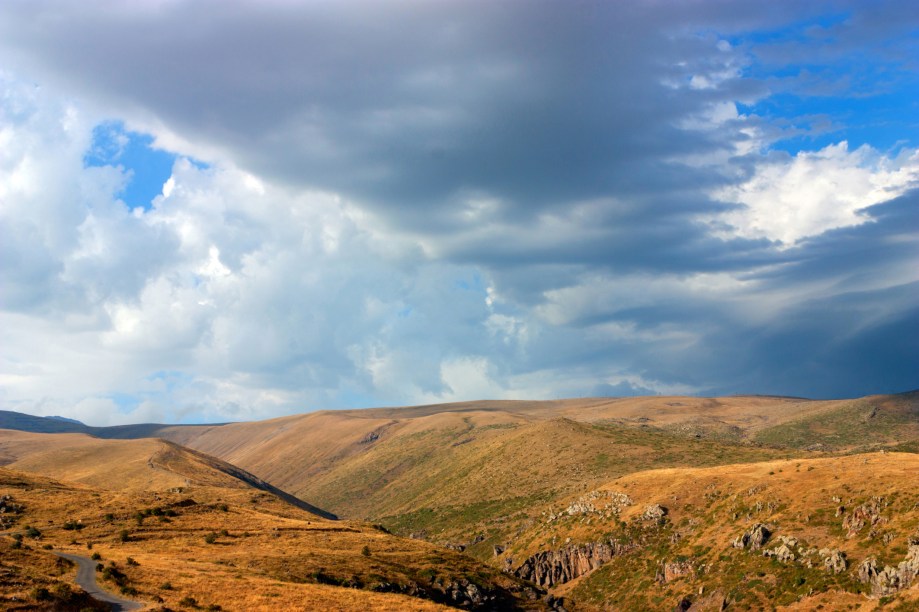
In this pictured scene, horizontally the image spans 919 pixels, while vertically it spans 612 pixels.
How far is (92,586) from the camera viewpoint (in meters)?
49.5

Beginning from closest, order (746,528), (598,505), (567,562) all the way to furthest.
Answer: (746,528) < (567,562) < (598,505)

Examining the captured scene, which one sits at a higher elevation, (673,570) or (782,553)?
(782,553)

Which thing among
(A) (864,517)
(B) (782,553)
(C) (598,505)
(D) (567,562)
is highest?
(A) (864,517)

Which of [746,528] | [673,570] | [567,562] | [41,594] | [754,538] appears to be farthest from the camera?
[567,562]

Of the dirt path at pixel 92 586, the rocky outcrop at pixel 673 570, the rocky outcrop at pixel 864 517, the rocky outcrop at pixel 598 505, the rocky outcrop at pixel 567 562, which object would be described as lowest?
the rocky outcrop at pixel 567 562

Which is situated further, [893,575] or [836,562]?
[836,562]

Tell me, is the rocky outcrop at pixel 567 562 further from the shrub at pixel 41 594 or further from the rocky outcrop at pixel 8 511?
the shrub at pixel 41 594

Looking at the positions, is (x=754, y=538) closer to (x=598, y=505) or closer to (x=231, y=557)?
(x=598, y=505)

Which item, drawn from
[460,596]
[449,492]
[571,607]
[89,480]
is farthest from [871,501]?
[89,480]

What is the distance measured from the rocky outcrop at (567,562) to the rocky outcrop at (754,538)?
1887 cm

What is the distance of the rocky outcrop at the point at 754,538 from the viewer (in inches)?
3125

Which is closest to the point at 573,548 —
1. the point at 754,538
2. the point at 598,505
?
the point at 598,505

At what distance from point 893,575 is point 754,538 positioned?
2051 centimetres

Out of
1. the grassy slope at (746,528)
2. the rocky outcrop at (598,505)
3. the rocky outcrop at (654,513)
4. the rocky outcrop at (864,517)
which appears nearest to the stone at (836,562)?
the grassy slope at (746,528)
